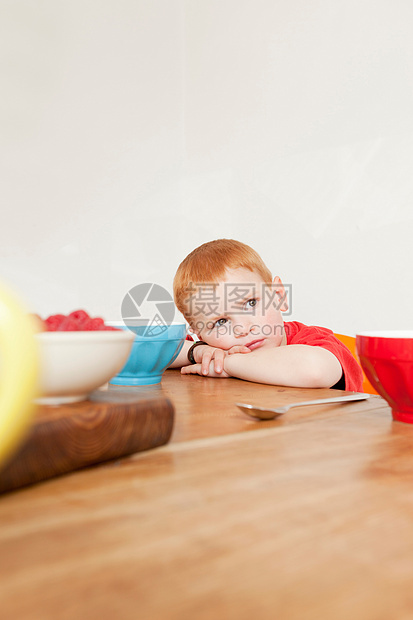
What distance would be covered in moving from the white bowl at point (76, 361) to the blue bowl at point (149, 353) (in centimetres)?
39

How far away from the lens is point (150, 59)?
3.06 meters

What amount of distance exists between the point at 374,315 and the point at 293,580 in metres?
2.03

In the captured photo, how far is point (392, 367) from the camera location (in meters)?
0.57

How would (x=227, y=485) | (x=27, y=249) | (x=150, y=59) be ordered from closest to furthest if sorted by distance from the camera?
(x=227, y=485), (x=27, y=249), (x=150, y=59)

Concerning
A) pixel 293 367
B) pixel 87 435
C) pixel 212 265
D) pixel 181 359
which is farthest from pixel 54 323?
pixel 212 265

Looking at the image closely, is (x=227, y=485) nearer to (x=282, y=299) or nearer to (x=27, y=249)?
(x=282, y=299)

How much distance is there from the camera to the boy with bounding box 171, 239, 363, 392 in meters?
1.08

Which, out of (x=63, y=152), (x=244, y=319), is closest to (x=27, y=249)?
(x=63, y=152)

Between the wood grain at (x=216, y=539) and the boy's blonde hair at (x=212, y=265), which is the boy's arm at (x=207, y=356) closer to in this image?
the boy's blonde hair at (x=212, y=265)

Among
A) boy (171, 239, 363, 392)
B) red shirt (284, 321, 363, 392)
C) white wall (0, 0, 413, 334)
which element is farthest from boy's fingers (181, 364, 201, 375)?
white wall (0, 0, 413, 334)

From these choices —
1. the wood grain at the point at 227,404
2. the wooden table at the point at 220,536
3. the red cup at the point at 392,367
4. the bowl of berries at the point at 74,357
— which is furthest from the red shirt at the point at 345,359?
the bowl of berries at the point at 74,357

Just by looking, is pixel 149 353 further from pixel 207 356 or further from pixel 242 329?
pixel 242 329

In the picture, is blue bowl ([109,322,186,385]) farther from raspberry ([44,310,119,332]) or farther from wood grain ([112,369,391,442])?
raspberry ([44,310,119,332])

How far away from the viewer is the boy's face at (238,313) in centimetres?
133
